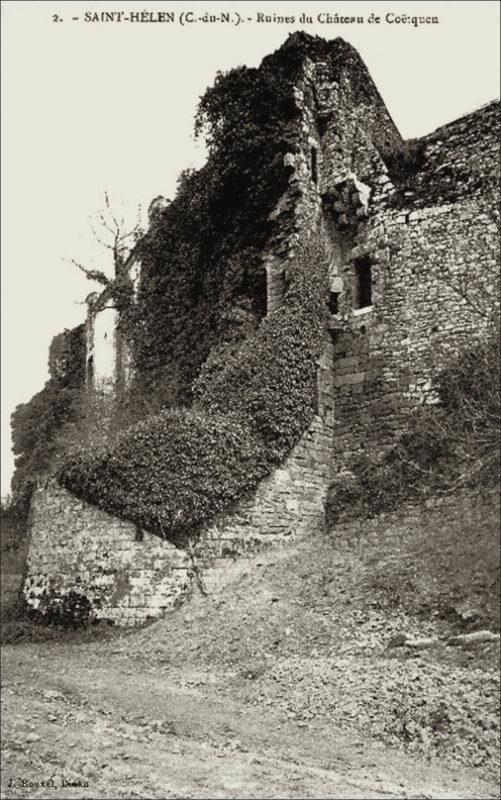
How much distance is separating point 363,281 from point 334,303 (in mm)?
834

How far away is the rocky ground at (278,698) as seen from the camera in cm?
605

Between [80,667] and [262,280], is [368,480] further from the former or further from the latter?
[80,667]

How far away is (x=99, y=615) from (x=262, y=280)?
25.5ft

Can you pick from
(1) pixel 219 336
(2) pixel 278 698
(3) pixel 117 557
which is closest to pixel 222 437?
(3) pixel 117 557

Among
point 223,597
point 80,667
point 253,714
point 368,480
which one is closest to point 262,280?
point 368,480

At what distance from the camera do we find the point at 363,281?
55.4ft

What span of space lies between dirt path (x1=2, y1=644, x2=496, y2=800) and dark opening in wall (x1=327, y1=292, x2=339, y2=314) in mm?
9497

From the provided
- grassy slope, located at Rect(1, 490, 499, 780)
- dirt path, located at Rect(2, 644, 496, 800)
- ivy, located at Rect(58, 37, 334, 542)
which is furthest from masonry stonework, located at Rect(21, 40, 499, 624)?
dirt path, located at Rect(2, 644, 496, 800)

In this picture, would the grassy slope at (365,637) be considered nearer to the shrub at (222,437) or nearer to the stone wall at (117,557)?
the stone wall at (117,557)

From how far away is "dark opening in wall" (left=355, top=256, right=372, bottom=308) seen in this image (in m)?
16.7

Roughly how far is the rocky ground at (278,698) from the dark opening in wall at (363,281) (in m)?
6.05

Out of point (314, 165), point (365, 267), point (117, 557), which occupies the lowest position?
point (117, 557)

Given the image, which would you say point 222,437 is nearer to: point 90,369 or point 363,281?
point 363,281

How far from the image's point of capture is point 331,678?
8.60 metres
